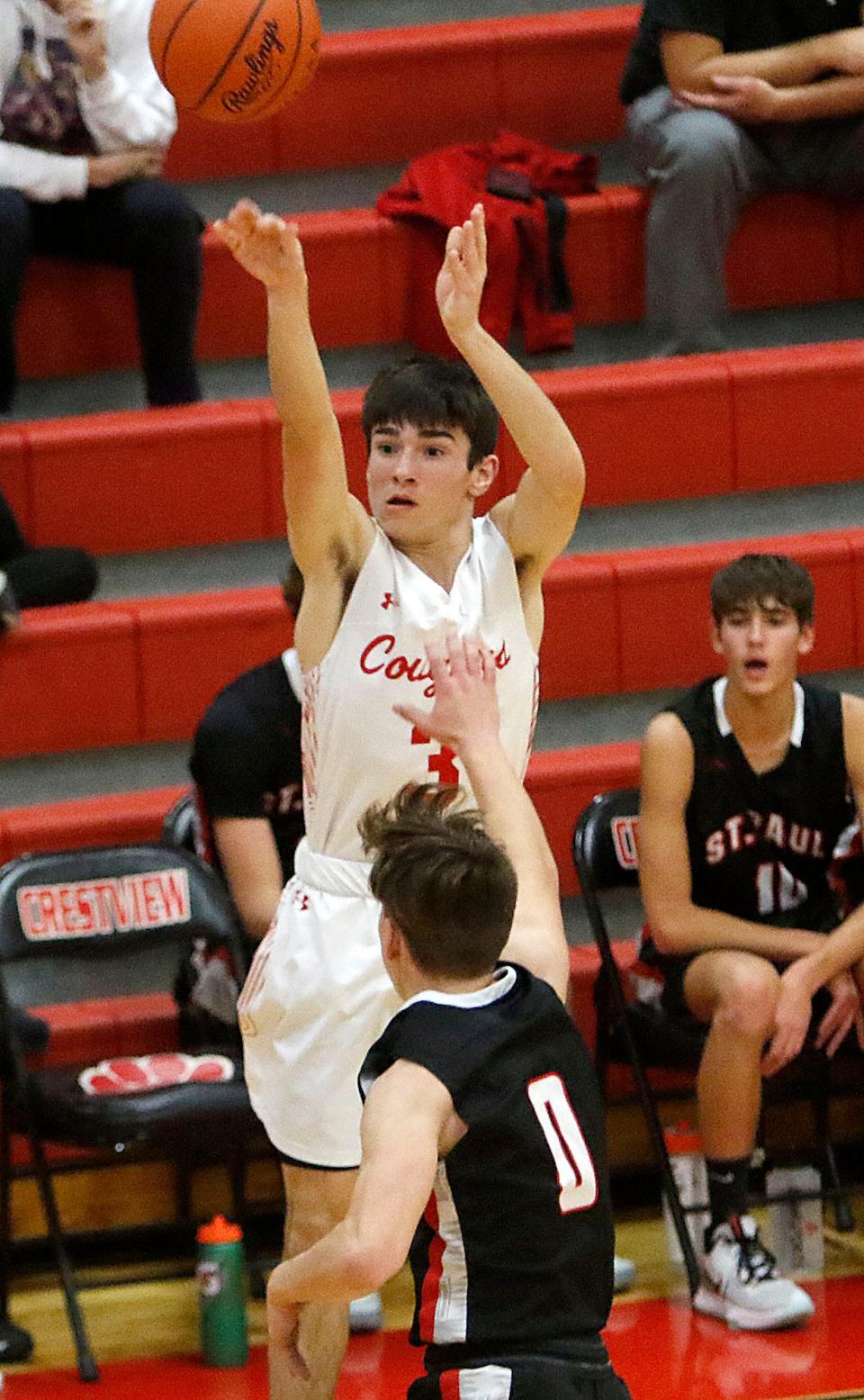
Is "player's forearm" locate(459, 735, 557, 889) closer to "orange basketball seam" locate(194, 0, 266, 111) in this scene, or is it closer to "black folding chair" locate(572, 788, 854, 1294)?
"orange basketball seam" locate(194, 0, 266, 111)

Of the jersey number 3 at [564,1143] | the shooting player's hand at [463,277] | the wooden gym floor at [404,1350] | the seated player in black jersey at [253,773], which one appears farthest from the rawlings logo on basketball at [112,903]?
the jersey number 3 at [564,1143]

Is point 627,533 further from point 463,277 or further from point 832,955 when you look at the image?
point 463,277

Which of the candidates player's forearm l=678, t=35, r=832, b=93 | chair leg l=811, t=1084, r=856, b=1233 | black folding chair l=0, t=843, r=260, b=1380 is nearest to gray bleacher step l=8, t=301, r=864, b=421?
player's forearm l=678, t=35, r=832, b=93

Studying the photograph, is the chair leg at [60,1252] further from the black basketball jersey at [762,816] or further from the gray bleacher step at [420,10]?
the gray bleacher step at [420,10]

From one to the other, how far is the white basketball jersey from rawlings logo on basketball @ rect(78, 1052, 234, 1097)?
1.24 metres

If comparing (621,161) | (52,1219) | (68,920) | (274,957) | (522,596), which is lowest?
(52,1219)

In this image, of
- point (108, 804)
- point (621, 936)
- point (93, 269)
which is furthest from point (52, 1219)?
point (93, 269)

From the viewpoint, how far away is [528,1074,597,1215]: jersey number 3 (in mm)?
2779

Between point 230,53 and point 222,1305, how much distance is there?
8.11 feet

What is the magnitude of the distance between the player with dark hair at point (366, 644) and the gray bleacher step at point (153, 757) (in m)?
2.15

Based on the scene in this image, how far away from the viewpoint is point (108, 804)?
5.77 meters

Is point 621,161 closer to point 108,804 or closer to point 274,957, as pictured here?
point 108,804

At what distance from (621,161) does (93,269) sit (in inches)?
71.8

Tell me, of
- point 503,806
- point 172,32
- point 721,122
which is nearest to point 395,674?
point 503,806
